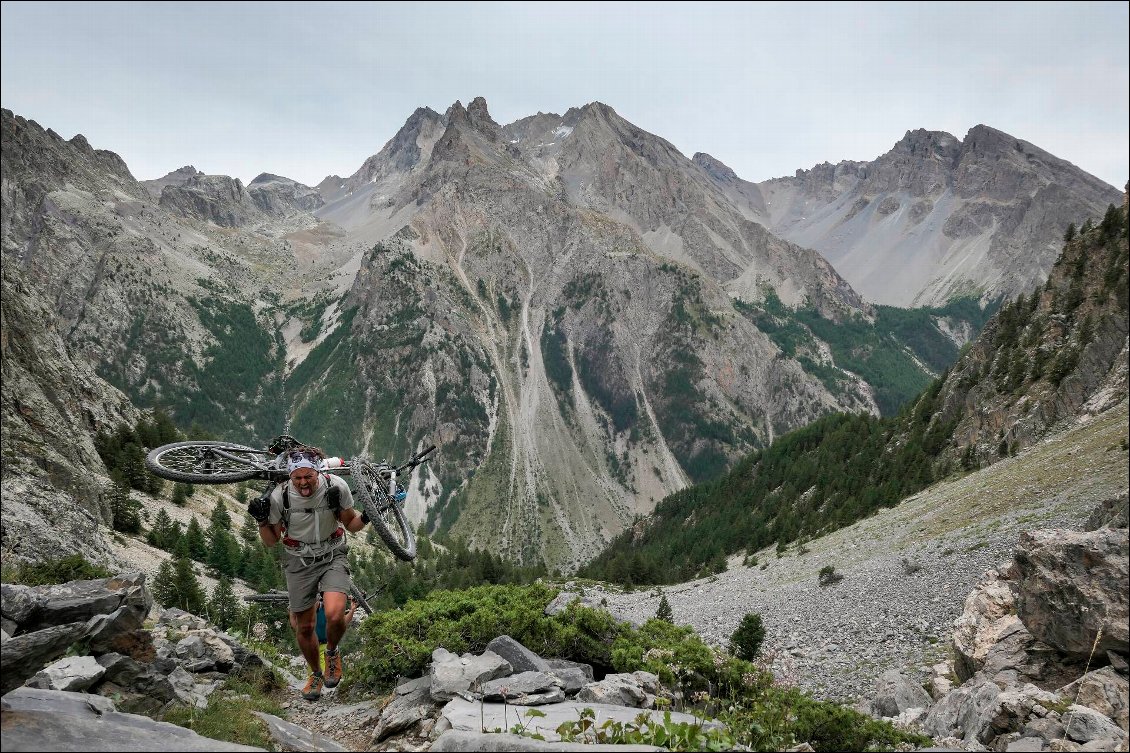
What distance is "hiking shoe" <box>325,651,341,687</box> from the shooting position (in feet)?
37.5

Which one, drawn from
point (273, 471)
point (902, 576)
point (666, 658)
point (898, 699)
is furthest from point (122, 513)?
point (902, 576)

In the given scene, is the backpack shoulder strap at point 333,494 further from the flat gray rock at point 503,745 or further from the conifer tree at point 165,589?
the conifer tree at point 165,589

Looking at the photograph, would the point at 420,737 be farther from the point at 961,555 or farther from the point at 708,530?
the point at 708,530

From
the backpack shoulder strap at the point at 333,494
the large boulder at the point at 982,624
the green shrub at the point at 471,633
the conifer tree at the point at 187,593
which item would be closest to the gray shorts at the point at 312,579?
the backpack shoulder strap at the point at 333,494

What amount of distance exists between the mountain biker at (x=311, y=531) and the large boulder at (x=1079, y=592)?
506 inches

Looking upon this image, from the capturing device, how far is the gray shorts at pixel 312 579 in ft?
35.2

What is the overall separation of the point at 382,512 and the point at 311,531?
3.20 meters

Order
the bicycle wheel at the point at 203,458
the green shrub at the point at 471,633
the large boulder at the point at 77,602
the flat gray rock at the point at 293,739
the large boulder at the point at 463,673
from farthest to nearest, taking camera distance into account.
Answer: the bicycle wheel at the point at 203,458
the green shrub at the point at 471,633
the large boulder at the point at 463,673
the large boulder at the point at 77,602
the flat gray rock at the point at 293,739

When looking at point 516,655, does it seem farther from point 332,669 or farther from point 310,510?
point 310,510

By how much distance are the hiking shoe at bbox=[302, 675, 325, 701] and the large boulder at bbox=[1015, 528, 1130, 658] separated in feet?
45.7

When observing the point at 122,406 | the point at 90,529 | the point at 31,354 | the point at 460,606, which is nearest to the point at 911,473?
the point at 460,606

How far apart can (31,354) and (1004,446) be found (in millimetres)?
83976

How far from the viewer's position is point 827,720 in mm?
8984

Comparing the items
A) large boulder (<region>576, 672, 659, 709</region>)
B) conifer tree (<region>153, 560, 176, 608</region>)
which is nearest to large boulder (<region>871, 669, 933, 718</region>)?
large boulder (<region>576, 672, 659, 709</region>)
